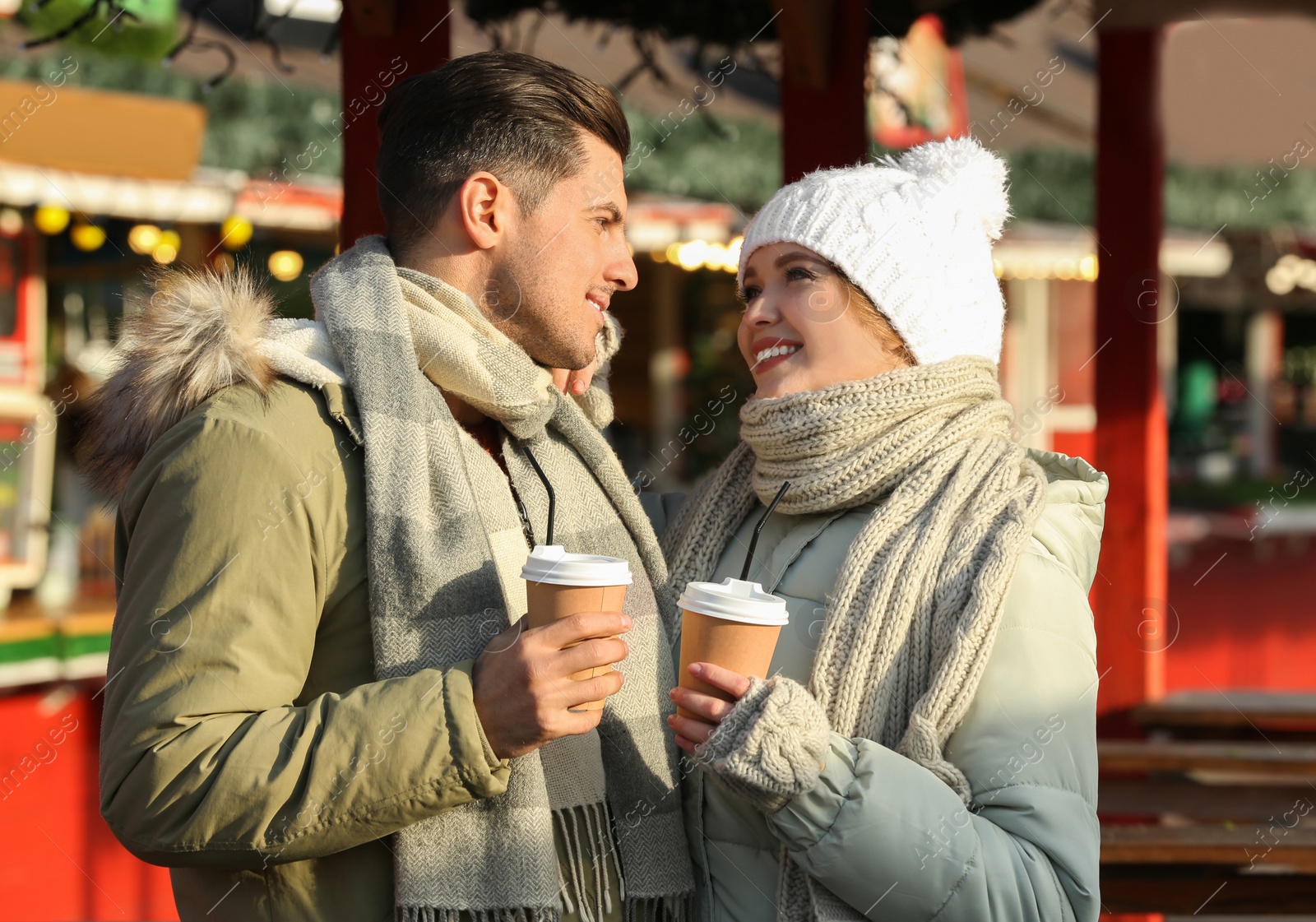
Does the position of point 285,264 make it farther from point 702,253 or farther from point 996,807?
point 996,807

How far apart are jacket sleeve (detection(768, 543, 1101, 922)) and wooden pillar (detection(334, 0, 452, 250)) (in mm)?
2032

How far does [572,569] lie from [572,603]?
53 mm

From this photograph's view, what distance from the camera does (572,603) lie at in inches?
67.4

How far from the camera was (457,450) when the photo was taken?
1.99 m

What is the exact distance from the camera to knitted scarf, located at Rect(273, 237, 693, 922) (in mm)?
1847

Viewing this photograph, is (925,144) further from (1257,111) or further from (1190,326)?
(1190,326)

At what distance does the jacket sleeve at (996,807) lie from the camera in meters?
1.80

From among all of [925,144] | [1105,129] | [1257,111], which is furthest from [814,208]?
[1257,111]

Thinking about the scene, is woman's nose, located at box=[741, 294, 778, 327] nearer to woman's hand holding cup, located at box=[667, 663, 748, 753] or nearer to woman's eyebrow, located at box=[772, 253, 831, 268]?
woman's eyebrow, located at box=[772, 253, 831, 268]

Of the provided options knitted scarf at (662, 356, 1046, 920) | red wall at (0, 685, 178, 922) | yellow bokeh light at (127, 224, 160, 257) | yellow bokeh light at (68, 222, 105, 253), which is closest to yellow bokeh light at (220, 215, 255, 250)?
yellow bokeh light at (127, 224, 160, 257)

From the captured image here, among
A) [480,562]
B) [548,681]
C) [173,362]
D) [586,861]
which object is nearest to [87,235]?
[173,362]

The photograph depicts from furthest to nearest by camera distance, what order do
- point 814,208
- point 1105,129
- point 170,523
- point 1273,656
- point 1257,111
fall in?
1. point 1257,111
2. point 1273,656
3. point 1105,129
4. point 814,208
5. point 170,523

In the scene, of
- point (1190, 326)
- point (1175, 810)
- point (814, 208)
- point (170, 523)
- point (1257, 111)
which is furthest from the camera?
point (1190, 326)

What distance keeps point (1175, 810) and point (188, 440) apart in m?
3.51
